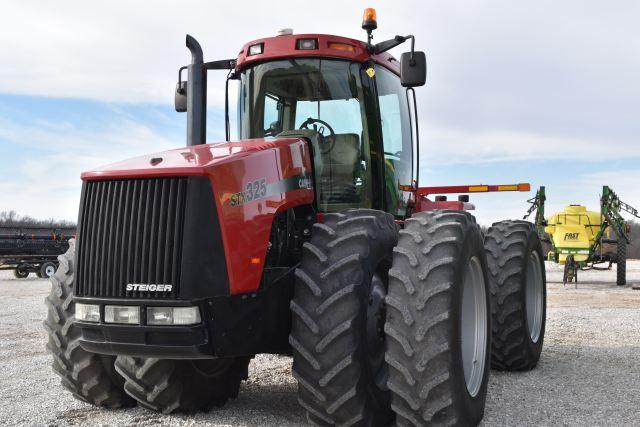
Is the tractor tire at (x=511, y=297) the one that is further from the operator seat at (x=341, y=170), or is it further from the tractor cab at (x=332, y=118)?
the operator seat at (x=341, y=170)

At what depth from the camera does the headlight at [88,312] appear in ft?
13.1

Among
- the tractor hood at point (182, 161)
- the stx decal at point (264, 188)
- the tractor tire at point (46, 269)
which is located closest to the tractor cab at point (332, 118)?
the stx decal at point (264, 188)

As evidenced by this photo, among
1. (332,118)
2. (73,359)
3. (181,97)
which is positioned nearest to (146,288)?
(73,359)

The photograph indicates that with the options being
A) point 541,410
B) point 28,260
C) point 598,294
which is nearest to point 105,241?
point 541,410

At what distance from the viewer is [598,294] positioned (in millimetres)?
16969

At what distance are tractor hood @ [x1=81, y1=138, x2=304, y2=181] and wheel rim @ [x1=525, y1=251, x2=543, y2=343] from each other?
145 inches

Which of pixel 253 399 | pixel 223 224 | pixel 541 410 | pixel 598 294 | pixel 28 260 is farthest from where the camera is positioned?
pixel 28 260

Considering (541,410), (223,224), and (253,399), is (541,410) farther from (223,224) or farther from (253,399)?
(223,224)

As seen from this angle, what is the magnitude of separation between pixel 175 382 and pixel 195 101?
213 cm

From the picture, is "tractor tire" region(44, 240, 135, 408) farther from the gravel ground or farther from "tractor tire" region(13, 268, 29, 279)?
"tractor tire" region(13, 268, 29, 279)

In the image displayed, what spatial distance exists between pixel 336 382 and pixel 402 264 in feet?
2.71

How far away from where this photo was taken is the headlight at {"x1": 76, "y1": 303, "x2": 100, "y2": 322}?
3996 millimetres

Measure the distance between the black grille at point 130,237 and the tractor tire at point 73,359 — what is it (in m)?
0.73

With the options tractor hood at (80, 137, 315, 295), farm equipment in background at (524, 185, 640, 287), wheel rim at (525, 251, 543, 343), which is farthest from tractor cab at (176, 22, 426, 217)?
farm equipment in background at (524, 185, 640, 287)
